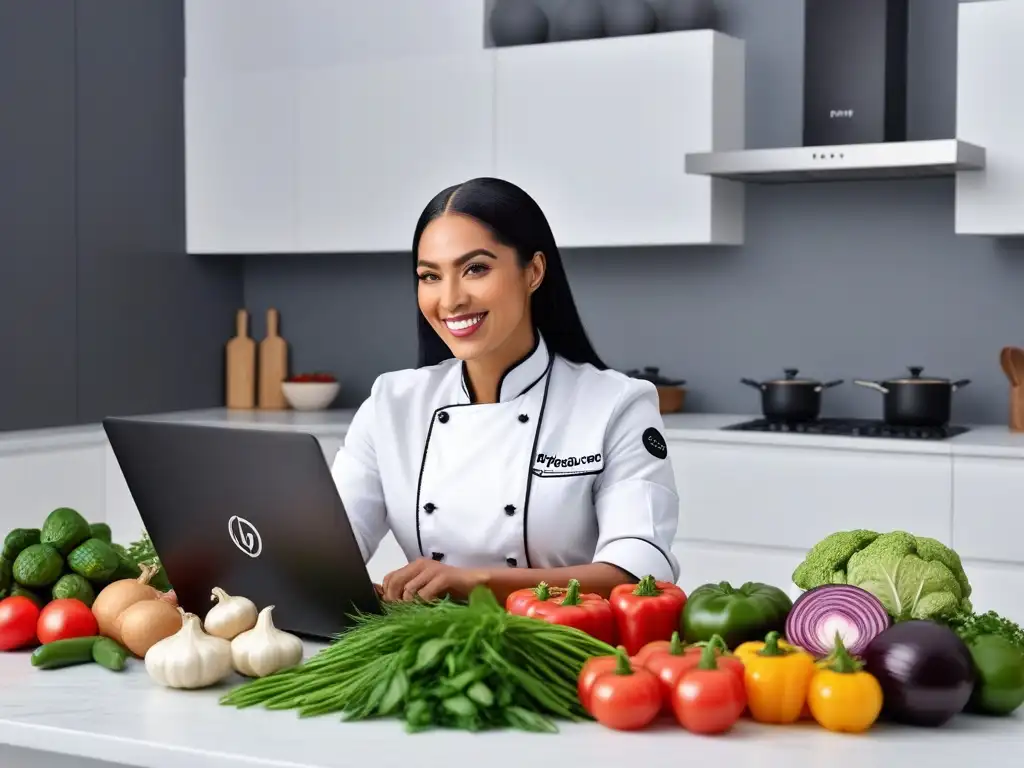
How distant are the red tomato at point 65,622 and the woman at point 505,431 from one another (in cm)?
53

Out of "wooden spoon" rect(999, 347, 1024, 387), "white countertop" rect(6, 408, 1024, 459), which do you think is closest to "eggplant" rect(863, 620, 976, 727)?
"white countertop" rect(6, 408, 1024, 459)

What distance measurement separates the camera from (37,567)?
1831 mm

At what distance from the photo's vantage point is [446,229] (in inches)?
82.1

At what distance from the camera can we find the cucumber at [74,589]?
182cm

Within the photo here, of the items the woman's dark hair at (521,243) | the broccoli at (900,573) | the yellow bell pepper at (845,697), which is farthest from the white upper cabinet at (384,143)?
the yellow bell pepper at (845,697)

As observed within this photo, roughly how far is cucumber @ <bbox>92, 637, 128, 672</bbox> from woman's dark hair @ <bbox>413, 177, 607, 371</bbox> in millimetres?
734

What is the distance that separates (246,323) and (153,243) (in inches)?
19.8

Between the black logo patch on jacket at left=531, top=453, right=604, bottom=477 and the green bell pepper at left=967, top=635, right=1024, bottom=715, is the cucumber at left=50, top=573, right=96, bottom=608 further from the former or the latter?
the green bell pepper at left=967, top=635, right=1024, bottom=715

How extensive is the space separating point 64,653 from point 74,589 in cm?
15

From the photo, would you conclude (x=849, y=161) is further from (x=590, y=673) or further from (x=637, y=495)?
(x=590, y=673)

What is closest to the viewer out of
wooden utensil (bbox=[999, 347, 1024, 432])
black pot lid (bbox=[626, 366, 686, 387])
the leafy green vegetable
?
the leafy green vegetable

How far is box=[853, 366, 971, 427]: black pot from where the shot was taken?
12.4 ft

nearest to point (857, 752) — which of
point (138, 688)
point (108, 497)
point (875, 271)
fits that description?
point (138, 688)

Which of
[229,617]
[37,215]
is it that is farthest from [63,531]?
[37,215]
